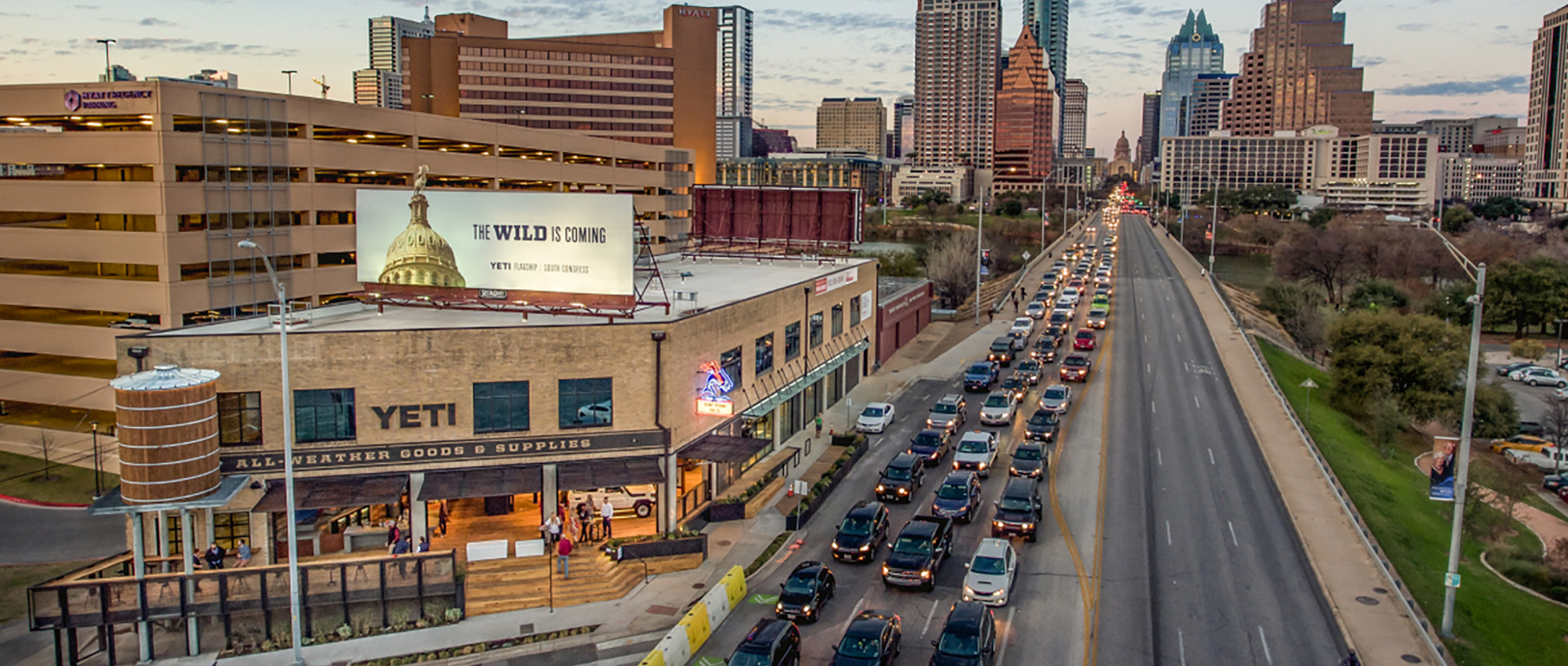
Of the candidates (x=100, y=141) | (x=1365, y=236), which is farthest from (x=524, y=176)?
(x=1365, y=236)

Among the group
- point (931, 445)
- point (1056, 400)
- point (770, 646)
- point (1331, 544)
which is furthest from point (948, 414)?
point (770, 646)

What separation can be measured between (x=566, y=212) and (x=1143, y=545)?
21387 millimetres

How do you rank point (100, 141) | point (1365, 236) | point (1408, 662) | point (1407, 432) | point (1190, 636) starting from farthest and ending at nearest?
point (1365, 236), point (1407, 432), point (100, 141), point (1190, 636), point (1408, 662)

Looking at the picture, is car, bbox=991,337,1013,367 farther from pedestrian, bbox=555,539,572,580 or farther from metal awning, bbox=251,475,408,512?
metal awning, bbox=251,475,408,512

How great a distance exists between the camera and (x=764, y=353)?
40969 mm

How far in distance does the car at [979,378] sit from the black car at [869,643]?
32637mm

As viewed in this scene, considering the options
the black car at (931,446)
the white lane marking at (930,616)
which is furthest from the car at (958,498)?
the white lane marking at (930,616)

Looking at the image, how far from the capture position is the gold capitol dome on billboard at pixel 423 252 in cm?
3447

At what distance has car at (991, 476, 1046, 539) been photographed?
104ft

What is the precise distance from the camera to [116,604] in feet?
81.0

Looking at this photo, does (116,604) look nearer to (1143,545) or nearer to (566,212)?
(566,212)

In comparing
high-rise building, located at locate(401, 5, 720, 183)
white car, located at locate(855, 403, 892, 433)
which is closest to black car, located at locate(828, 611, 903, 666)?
white car, located at locate(855, 403, 892, 433)

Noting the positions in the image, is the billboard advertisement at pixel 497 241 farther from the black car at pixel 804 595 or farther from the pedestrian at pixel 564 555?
the black car at pixel 804 595

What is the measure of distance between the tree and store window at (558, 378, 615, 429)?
45.0m
